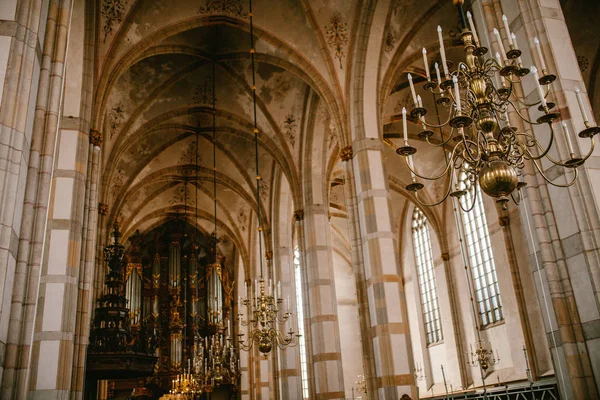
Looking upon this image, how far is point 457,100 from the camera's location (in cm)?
546

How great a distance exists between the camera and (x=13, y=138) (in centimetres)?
516

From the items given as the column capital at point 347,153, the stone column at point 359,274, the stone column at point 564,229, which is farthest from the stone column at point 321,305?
the stone column at point 564,229

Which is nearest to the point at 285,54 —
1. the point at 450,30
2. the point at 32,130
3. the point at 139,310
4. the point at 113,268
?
the point at 450,30

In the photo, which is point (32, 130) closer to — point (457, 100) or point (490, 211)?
point (457, 100)

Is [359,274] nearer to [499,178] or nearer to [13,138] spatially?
[499,178]

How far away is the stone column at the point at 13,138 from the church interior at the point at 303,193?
0.02 m

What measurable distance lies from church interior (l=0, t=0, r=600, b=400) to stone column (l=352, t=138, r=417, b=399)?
1.9 inches

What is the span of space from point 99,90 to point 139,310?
48.6 feet

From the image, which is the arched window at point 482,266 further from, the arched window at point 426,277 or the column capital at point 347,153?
the column capital at point 347,153

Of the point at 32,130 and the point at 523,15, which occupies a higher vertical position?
the point at 523,15

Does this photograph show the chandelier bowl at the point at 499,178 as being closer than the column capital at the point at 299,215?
Yes

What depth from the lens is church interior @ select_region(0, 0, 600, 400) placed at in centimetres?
584

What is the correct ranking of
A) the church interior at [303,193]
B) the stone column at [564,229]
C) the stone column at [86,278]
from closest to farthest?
the church interior at [303,193] → the stone column at [564,229] → the stone column at [86,278]

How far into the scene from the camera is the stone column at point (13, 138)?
4920mm
